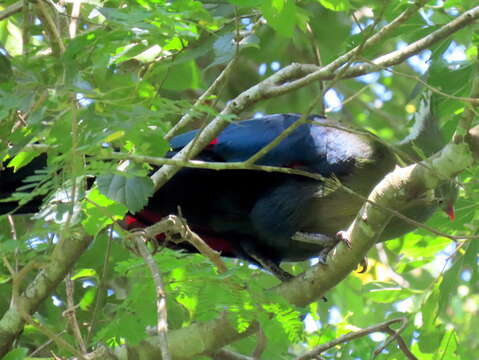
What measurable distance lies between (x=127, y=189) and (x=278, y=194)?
1.51 metres

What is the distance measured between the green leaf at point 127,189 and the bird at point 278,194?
1.27 m

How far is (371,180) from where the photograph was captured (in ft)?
12.5

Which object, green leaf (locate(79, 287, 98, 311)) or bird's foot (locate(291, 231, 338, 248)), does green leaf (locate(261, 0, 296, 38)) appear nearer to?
bird's foot (locate(291, 231, 338, 248))

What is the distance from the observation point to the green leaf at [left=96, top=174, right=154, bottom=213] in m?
2.46

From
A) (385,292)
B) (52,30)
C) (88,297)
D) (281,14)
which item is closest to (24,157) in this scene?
(52,30)

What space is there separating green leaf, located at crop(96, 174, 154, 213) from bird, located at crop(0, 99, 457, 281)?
1.27 meters

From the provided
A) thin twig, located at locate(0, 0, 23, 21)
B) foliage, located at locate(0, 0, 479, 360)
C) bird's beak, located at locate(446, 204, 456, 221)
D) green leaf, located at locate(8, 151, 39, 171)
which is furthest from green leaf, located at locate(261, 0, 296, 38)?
bird's beak, located at locate(446, 204, 456, 221)

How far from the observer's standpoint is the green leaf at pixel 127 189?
246 cm

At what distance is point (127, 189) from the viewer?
2488 mm

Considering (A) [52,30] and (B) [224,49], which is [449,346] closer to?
(B) [224,49]

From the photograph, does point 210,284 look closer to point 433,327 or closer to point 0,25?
point 433,327

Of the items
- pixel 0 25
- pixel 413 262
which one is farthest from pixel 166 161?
pixel 413 262

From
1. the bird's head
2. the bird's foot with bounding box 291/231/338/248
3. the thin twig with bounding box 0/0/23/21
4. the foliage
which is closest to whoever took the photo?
the foliage

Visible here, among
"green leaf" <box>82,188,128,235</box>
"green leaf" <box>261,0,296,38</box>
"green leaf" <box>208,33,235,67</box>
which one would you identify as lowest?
"green leaf" <box>82,188,128,235</box>
